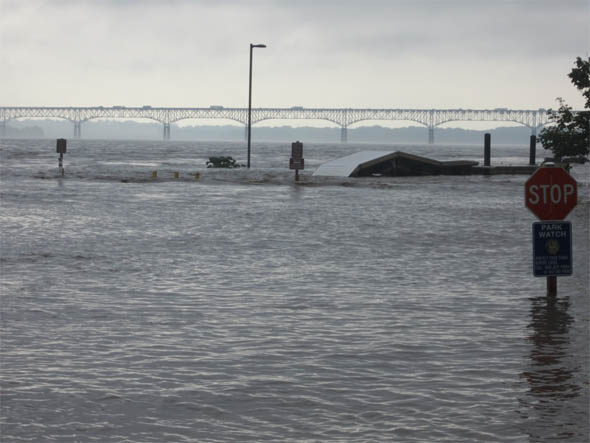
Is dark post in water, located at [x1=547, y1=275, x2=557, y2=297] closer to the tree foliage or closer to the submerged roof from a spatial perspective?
the tree foliage

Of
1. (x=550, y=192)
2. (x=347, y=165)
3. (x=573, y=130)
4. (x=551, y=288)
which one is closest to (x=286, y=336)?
(x=550, y=192)

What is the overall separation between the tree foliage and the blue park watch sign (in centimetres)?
2609

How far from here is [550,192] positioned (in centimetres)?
1143

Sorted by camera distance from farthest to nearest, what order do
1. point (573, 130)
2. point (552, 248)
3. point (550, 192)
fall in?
point (573, 130) < point (552, 248) < point (550, 192)

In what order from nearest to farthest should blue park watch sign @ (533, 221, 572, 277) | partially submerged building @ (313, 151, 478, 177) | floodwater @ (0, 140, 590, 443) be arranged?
floodwater @ (0, 140, 590, 443) < blue park watch sign @ (533, 221, 572, 277) < partially submerged building @ (313, 151, 478, 177)

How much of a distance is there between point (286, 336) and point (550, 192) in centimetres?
349

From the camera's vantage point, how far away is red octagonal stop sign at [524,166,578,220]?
11391mm

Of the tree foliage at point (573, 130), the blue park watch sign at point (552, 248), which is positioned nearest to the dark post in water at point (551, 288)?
the blue park watch sign at point (552, 248)

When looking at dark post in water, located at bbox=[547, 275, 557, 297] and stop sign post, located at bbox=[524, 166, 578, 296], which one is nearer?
stop sign post, located at bbox=[524, 166, 578, 296]

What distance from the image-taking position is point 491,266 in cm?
1661

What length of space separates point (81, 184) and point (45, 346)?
3443 cm

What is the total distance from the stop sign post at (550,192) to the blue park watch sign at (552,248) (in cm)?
16

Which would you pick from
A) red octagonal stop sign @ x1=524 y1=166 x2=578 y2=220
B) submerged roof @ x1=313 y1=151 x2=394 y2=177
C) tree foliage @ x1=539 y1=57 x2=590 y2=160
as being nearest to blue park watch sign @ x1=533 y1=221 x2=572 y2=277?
red octagonal stop sign @ x1=524 y1=166 x2=578 y2=220

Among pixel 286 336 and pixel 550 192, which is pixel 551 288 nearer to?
pixel 550 192
